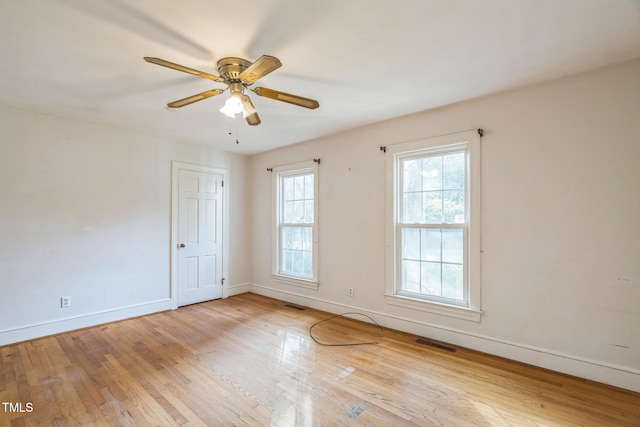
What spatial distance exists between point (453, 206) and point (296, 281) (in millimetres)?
2535

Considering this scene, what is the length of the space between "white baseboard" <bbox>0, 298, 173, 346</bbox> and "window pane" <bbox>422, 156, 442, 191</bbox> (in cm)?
385

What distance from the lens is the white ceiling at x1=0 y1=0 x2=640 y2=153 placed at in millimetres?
1700

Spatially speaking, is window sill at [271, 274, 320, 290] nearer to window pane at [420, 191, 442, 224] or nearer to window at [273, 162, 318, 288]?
window at [273, 162, 318, 288]

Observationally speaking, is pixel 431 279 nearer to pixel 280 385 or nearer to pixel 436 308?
pixel 436 308

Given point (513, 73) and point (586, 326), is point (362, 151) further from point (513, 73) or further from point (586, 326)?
point (586, 326)

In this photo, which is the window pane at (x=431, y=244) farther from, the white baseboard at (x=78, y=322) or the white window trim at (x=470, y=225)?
the white baseboard at (x=78, y=322)

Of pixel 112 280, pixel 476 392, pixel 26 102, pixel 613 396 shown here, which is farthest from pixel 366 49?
pixel 112 280

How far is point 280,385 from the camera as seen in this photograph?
90.8 inches

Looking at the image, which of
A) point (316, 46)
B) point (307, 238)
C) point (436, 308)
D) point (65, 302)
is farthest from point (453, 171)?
point (65, 302)

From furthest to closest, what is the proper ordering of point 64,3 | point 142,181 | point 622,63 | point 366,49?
point 142,181 → point 622,63 → point 366,49 → point 64,3

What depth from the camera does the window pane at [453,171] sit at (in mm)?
3076

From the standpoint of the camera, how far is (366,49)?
6.90 ft

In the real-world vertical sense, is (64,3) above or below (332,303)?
above

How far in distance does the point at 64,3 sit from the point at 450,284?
145 inches
